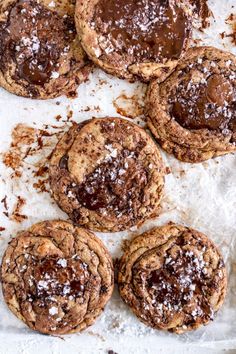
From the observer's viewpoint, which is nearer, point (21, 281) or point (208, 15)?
point (21, 281)

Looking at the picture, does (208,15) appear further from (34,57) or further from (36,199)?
(36,199)

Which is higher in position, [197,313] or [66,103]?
[66,103]

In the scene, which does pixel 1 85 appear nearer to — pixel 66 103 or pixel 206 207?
pixel 66 103

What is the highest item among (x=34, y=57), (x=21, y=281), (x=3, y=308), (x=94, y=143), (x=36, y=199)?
(x=34, y=57)

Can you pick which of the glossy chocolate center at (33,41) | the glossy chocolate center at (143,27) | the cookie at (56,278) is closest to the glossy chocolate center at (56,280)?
the cookie at (56,278)

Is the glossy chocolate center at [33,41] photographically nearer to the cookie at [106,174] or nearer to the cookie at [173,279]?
the cookie at [106,174]

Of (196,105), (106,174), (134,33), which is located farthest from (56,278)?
(134,33)

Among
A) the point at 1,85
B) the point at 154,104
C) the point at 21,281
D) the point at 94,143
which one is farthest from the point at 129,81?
the point at 21,281
